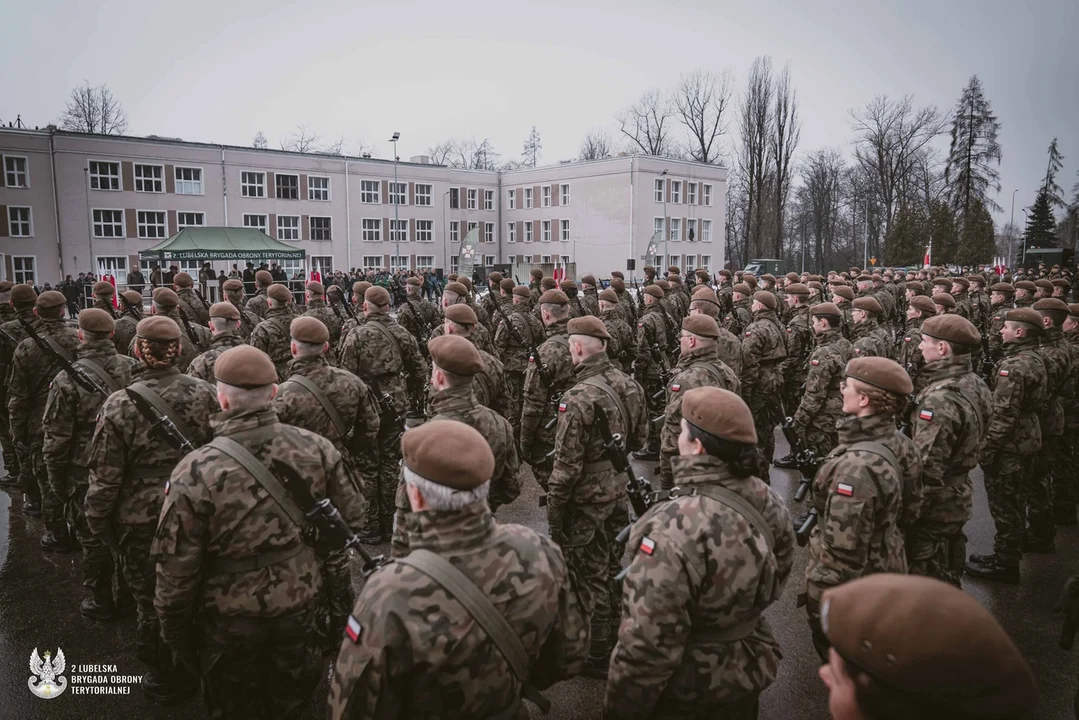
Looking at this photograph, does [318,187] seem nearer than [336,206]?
Yes

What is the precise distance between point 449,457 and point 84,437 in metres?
4.96

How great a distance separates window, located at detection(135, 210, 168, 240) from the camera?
A: 133ft

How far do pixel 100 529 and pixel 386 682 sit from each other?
128 inches

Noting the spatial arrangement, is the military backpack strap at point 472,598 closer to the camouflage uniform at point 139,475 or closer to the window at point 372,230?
the camouflage uniform at point 139,475

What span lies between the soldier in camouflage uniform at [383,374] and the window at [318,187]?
41.2 m

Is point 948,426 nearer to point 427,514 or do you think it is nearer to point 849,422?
point 849,422

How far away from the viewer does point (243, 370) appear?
12.0 ft

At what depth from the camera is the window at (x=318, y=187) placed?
153 ft

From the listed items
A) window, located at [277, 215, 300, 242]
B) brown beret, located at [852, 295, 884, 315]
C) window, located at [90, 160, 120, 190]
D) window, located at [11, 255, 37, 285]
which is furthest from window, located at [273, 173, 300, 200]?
brown beret, located at [852, 295, 884, 315]

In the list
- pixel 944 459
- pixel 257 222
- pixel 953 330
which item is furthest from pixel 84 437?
pixel 257 222

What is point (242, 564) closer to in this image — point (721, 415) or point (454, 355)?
point (454, 355)

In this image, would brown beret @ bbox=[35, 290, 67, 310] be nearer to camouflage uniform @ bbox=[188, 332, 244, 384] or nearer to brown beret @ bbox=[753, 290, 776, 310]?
camouflage uniform @ bbox=[188, 332, 244, 384]

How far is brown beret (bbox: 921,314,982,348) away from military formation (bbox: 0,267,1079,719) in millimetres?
18

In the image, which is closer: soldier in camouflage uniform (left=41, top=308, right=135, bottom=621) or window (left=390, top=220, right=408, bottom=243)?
soldier in camouflage uniform (left=41, top=308, right=135, bottom=621)
